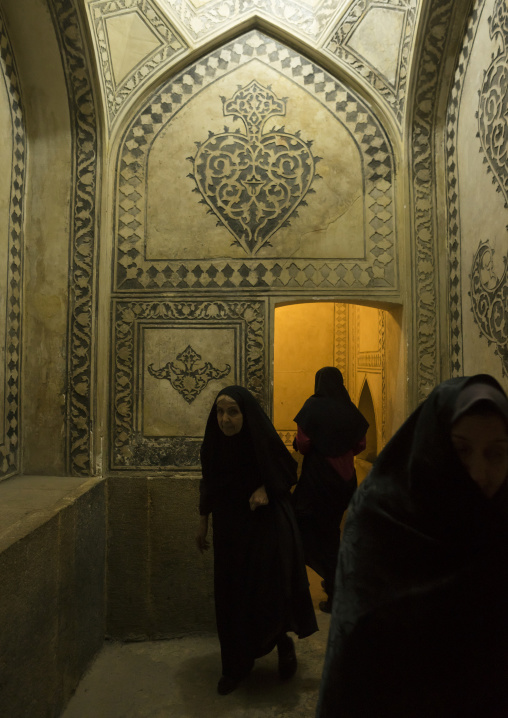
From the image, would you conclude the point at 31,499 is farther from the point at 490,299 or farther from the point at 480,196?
the point at 480,196

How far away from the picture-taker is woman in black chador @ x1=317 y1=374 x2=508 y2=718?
3.78 feet

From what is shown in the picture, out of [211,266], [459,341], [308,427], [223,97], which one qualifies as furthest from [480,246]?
[223,97]

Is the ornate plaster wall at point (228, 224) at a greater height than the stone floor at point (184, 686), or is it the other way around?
the ornate plaster wall at point (228, 224)

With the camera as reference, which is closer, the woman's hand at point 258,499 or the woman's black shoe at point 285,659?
the woman's hand at point 258,499

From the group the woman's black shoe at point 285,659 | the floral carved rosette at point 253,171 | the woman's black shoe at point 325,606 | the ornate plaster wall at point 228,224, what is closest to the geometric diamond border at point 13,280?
the ornate plaster wall at point 228,224

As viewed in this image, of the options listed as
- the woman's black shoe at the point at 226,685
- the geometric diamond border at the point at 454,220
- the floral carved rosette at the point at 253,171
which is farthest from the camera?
the floral carved rosette at the point at 253,171

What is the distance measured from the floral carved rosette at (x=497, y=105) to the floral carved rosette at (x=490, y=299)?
1.25 feet

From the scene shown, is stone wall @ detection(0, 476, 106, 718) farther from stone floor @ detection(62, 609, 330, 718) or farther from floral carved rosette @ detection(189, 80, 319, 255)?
floral carved rosette @ detection(189, 80, 319, 255)

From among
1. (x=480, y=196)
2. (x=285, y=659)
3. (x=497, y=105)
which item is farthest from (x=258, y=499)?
(x=497, y=105)

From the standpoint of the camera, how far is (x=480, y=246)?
311 cm

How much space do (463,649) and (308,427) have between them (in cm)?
243

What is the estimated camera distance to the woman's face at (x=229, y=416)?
110 inches

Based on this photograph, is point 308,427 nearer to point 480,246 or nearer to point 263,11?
point 480,246

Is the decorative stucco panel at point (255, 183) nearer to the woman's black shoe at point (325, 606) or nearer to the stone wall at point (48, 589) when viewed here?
the stone wall at point (48, 589)
